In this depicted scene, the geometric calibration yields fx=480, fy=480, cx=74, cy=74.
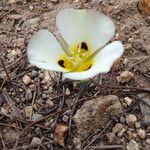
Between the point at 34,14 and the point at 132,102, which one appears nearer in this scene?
the point at 132,102

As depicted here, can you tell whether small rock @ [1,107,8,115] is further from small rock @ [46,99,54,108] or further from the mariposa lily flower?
the mariposa lily flower

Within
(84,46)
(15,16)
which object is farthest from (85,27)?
(15,16)

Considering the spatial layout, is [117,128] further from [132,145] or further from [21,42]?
[21,42]

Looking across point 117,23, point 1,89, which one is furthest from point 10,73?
point 117,23

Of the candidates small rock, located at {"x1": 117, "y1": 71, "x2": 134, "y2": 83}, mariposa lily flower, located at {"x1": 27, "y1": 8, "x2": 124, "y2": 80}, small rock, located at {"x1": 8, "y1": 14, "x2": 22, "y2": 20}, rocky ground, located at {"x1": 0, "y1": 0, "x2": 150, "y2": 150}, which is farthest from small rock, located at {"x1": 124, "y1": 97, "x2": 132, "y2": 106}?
small rock, located at {"x1": 8, "y1": 14, "x2": 22, "y2": 20}

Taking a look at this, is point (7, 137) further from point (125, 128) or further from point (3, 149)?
point (125, 128)

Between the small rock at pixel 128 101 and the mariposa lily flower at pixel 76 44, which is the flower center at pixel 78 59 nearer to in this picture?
the mariposa lily flower at pixel 76 44
